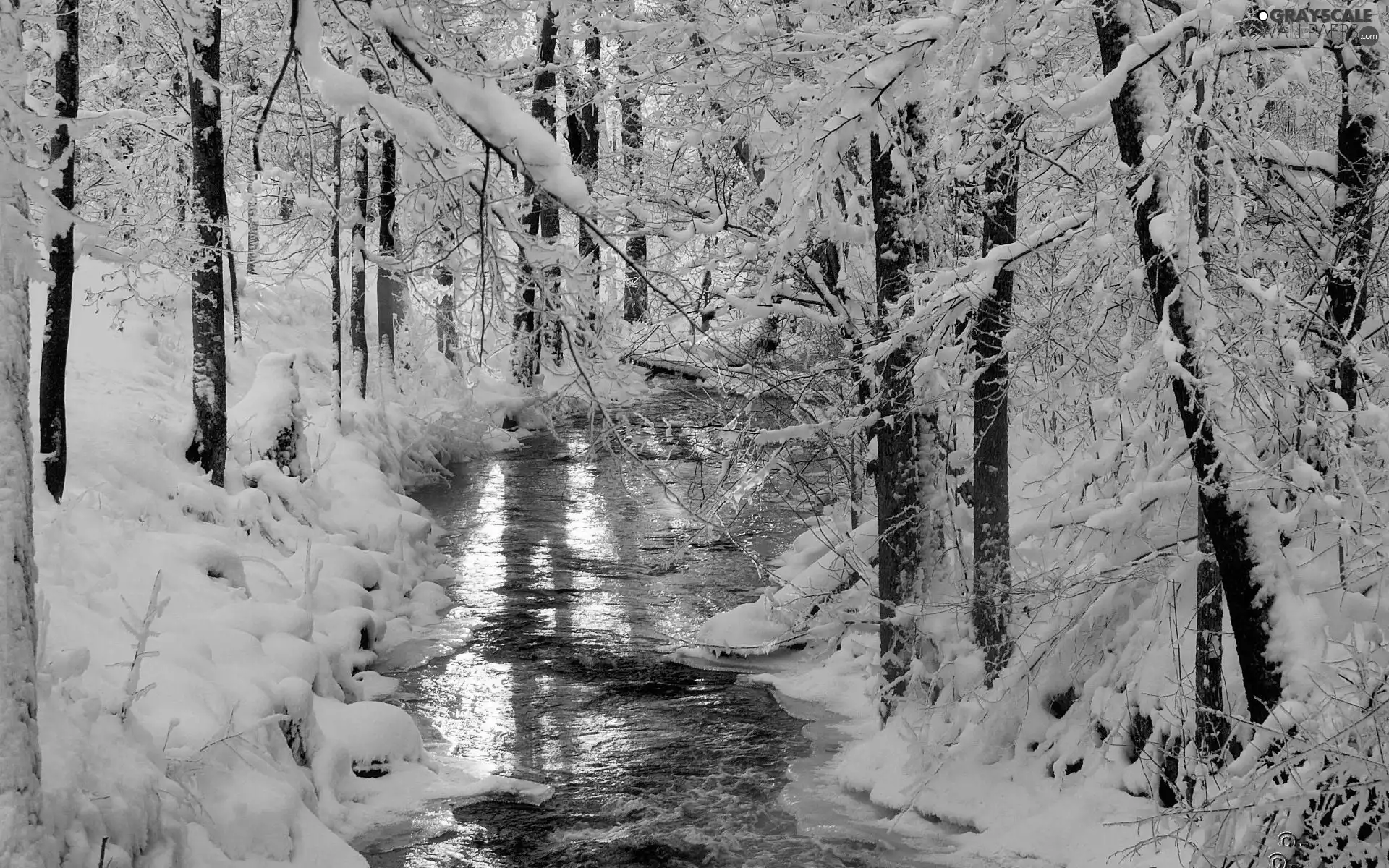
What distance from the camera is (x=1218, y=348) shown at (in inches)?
211

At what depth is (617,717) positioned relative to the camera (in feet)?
31.9

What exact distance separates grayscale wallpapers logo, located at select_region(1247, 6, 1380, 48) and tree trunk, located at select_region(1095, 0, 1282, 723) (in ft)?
2.18

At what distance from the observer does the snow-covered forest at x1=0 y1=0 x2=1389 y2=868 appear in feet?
14.9

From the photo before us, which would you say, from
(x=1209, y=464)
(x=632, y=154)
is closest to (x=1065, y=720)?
(x=1209, y=464)

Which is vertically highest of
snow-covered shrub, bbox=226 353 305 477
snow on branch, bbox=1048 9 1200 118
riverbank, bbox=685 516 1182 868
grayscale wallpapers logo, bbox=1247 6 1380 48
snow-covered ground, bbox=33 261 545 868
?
grayscale wallpapers logo, bbox=1247 6 1380 48

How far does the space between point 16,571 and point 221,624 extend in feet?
13.5

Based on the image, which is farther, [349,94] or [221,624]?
[221,624]

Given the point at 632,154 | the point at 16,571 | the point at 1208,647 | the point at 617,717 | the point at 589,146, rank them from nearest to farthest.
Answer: the point at 16,571 → the point at 1208,647 → the point at 617,717 → the point at 632,154 → the point at 589,146

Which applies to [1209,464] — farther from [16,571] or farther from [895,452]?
[16,571]

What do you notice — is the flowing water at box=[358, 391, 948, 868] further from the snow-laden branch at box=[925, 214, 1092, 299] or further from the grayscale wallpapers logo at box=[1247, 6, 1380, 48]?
the grayscale wallpapers logo at box=[1247, 6, 1380, 48]

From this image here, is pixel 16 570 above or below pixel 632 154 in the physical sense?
below

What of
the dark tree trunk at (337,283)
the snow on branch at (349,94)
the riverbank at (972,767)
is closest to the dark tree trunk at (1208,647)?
the riverbank at (972,767)

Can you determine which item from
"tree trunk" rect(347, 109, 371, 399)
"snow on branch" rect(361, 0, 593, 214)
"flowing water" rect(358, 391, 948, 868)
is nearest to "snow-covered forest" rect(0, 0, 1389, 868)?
"snow on branch" rect(361, 0, 593, 214)

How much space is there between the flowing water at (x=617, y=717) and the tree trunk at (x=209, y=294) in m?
3.10
